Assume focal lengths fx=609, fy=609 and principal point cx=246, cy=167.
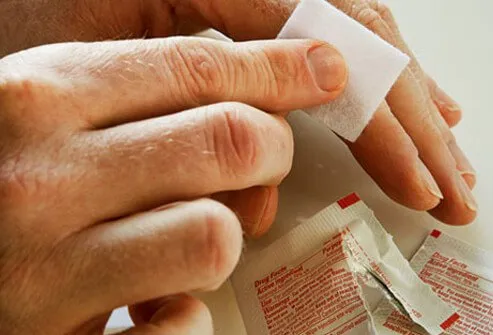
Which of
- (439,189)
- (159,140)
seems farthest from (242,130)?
(439,189)

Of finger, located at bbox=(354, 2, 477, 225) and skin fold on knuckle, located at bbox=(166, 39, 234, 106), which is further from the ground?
skin fold on knuckle, located at bbox=(166, 39, 234, 106)

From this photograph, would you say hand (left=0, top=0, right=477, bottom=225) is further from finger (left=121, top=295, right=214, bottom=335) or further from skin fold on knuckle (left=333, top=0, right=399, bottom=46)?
finger (left=121, top=295, right=214, bottom=335)

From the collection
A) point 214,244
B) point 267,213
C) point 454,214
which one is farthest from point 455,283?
point 214,244

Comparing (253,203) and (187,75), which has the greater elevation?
(187,75)

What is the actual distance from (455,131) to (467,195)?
0.12 meters

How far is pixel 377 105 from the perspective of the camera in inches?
23.0

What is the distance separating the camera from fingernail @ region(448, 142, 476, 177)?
0.68 meters

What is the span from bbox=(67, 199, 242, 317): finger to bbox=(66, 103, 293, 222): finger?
2cm

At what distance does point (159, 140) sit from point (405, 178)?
29 cm

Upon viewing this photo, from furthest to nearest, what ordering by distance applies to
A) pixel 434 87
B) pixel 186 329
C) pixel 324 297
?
pixel 434 87, pixel 324 297, pixel 186 329

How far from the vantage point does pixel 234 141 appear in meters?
0.47

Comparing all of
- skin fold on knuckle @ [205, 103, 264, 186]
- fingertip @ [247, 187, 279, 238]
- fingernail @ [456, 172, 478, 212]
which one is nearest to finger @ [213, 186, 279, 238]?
fingertip @ [247, 187, 279, 238]

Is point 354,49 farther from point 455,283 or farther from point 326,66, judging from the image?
point 455,283

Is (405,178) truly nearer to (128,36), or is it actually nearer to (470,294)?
(470,294)
